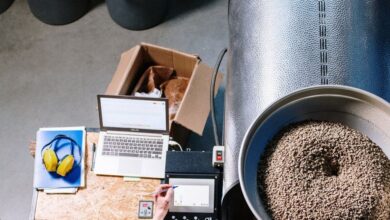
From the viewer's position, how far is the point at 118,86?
7.38 feet

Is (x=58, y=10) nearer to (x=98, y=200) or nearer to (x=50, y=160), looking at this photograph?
(x=50, y=160)

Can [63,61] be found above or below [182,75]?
above

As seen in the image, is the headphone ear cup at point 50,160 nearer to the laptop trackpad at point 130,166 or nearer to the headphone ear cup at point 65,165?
the headphone ear cup at point 65,165

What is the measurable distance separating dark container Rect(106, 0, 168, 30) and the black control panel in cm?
129

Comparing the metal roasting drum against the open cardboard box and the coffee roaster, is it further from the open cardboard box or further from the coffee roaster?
the open cardboard box

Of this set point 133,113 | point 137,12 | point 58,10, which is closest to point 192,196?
point 133,113

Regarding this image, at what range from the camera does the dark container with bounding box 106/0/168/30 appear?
8.77 ft

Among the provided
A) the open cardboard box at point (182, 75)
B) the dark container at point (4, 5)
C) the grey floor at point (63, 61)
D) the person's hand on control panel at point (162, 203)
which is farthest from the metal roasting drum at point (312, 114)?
the dark container at point (4, 5)

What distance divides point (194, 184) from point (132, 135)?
1.37 ft

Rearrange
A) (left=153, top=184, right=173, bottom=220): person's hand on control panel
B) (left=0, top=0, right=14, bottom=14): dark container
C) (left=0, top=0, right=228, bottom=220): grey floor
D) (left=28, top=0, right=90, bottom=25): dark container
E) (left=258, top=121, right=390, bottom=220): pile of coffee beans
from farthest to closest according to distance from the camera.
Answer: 1. (left=0, top=0, right=14, bottom=14): dark container
2. (left=28, top=0, right=90, bottom=25): dark container
3. (left=0, top=0, right=228, bottom=220): grey floor
4. (left=153, top=184, right=173, bottom=220): person's hand on control panel
5. (left=258, top=121, right=390, bottom=220): pile of coffee beans

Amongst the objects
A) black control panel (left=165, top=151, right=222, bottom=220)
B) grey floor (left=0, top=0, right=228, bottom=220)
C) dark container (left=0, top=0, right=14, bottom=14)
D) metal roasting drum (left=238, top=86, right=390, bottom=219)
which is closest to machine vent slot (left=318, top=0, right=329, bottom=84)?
metal roasting drum (left=238, top=86, right=390, bottom=219)

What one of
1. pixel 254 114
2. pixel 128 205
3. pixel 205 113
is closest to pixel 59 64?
pixel 205 113

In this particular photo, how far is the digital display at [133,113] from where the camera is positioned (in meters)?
1.88

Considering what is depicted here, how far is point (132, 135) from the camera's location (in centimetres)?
191
